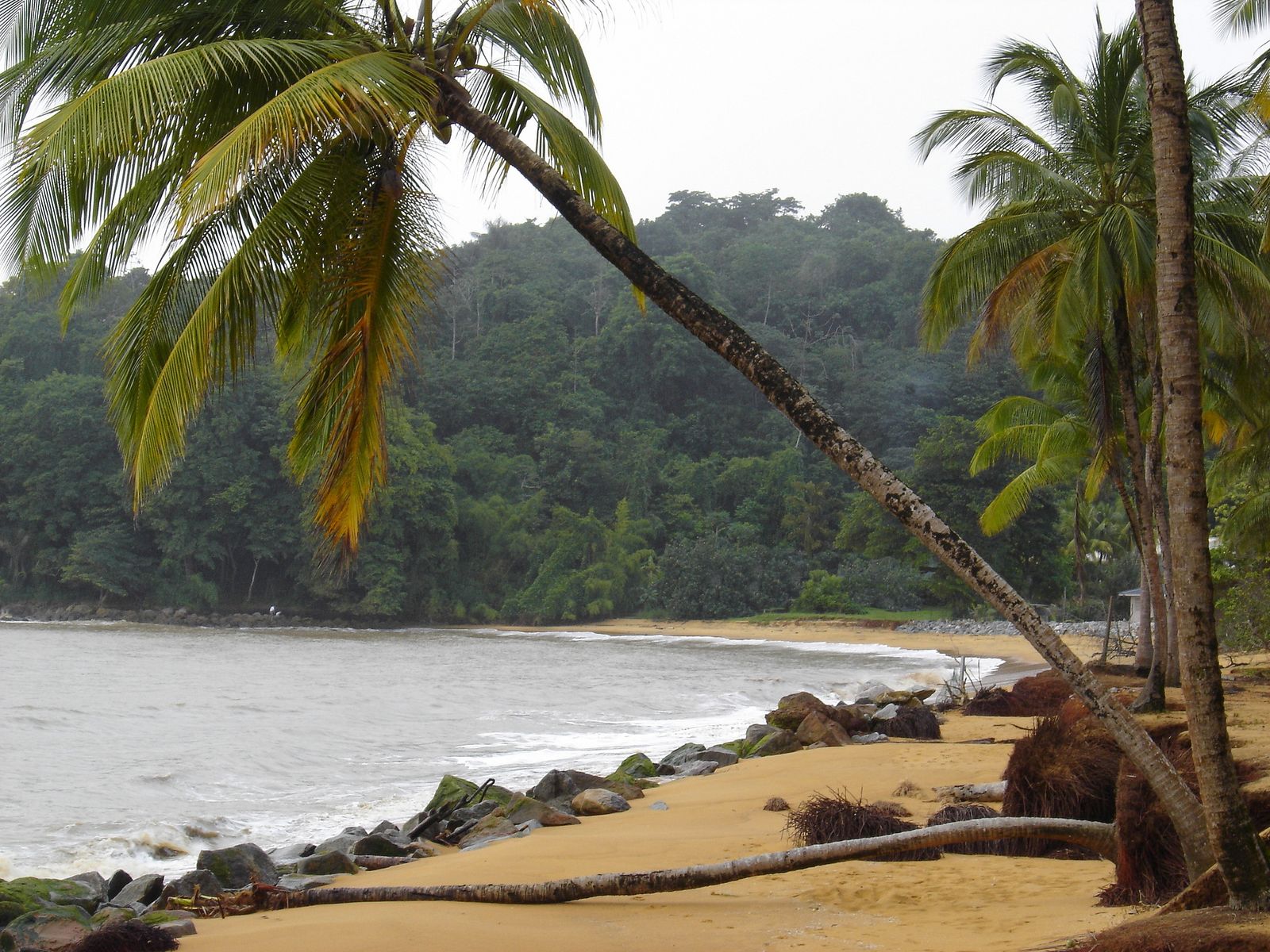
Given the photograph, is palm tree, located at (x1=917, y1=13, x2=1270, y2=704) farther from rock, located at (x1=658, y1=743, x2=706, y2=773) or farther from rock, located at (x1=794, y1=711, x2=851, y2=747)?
rock, located at (x1=658, y1=743, x2=706, y2=773)

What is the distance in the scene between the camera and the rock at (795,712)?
14211 mm

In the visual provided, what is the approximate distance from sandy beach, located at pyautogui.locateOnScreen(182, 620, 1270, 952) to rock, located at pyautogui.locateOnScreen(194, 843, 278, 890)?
81 centimetres

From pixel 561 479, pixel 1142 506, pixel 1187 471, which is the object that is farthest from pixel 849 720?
pixel 561 479

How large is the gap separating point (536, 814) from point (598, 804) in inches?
26.8

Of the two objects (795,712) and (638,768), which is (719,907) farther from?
(795,712)

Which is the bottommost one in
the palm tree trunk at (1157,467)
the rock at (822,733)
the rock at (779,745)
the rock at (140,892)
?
the rock at (140,892)

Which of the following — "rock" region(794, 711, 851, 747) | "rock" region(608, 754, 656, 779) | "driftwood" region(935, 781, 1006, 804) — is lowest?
"rock" region(608, 754, 656, 779)

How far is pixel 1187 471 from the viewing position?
3.90m

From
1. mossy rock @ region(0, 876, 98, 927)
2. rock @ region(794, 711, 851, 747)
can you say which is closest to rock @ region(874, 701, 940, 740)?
rock @ region(794, 711, 851, 747)

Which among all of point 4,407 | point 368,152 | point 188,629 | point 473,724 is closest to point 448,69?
point 368,152

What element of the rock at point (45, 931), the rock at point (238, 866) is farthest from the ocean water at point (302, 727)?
the rock at point (45, 931)

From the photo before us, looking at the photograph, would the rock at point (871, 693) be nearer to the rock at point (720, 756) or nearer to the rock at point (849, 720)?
the rock at point (849, 720)

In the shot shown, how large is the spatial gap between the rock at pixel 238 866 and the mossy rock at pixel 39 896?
2.58 feet

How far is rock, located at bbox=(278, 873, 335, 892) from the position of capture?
6970 mm
